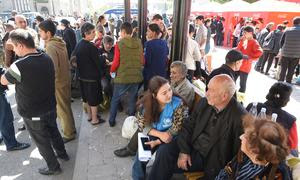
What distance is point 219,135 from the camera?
2.33 m

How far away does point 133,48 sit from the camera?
4.12m

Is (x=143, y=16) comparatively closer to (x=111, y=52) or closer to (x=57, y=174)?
(x=111, y=52)

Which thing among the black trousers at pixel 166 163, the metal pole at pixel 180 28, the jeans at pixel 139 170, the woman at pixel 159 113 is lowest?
the jeans at pixel 139 170

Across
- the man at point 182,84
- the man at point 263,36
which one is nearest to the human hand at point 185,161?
the man at point 182,84

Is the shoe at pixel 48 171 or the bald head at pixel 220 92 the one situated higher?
the bald head at pixel 220 92

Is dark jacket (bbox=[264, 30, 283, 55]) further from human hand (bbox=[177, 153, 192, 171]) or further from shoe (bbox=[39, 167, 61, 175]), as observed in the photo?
shoe (bbox=[39, 167, 61, 175])

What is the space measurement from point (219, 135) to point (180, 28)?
7.02 ft

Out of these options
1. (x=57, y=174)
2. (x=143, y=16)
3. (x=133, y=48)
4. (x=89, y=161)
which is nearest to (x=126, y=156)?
(x=89, y=161)

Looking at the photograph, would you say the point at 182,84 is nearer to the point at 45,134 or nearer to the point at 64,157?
the point at 45,134

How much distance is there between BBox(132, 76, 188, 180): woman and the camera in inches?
108

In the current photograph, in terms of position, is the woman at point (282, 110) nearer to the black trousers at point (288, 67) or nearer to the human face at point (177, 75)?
the human face at point (177, 75)

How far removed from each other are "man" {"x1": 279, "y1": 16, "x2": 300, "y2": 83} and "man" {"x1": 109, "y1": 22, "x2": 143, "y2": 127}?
16.5 feet

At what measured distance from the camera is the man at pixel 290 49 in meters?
7.04

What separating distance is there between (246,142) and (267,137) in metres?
0.16
